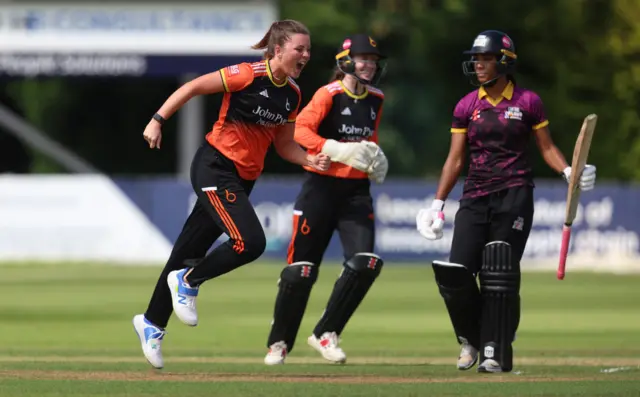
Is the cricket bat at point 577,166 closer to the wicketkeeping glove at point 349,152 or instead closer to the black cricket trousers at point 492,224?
the black cricket trousers at point 492,224

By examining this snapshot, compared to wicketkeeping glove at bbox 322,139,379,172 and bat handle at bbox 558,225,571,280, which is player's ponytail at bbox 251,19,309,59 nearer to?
wicketkeeping glove at bbox 322,139,379,172

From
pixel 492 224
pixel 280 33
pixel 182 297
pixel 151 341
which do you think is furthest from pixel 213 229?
pixel 492 224

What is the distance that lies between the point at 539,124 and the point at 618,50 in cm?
2248

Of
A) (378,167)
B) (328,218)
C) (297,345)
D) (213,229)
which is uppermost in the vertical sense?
(378,167)

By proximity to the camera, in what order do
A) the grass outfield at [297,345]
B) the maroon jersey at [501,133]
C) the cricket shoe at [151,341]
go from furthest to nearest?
the maroon jersey at [501,133]
the cricket shoe at [151,341]
the grass outfield at [297,345]

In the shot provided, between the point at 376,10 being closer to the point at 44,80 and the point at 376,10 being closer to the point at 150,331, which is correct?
the point at 44,80

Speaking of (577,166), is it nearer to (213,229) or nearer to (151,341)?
(213,229)

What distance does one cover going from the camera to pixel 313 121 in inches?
420

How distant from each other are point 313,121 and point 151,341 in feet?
6.90

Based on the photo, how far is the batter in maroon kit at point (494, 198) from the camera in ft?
31.3

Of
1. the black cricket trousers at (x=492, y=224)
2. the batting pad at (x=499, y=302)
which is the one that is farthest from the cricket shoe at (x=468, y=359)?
the black cricket trousers at (x=492, y=224)

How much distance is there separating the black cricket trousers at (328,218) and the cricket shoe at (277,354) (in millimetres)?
581

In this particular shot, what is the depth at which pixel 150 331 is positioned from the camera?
31.0ft

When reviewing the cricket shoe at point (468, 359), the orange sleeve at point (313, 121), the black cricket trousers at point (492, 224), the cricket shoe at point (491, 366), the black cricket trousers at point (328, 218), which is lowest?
the cricket shoe at point (468, 359)
